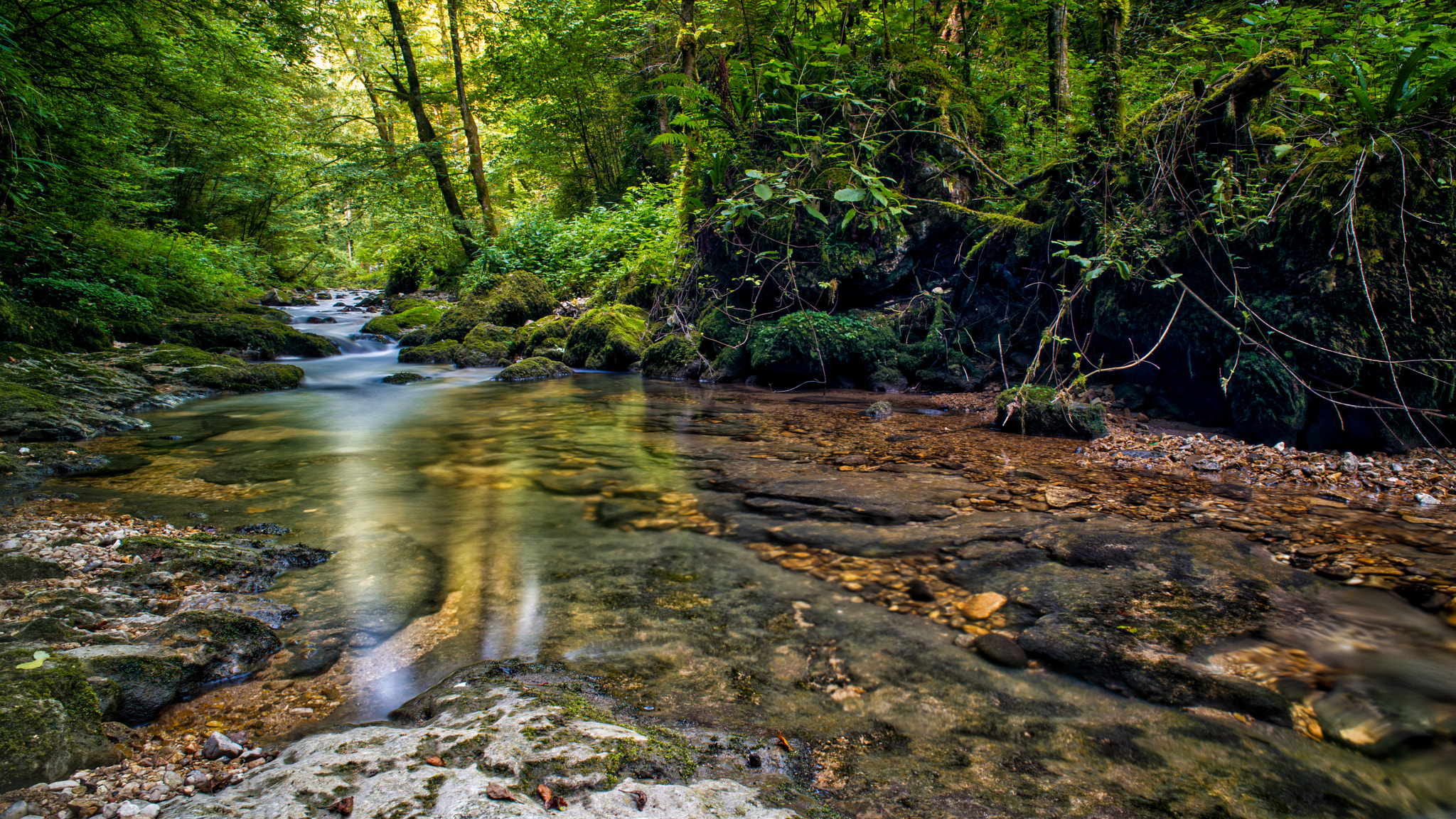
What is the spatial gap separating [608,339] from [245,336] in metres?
8.11

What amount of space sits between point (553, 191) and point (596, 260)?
11151mm

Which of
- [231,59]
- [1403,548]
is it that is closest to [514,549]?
[1403,548]

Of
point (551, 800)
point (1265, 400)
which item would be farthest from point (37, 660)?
point (1265, 400)

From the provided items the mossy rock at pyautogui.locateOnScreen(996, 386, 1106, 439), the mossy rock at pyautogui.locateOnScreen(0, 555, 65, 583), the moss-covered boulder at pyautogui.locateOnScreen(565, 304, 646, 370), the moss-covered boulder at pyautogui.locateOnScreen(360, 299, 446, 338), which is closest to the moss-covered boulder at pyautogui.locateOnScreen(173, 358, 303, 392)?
the moss-covered boulder at pyautogui.locateOnScreen(565, 304, 646, 370)

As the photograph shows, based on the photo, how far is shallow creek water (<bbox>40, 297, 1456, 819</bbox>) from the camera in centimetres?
181

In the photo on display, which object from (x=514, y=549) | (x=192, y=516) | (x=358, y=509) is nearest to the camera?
(x=514, y=549)

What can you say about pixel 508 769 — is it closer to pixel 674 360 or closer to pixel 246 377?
pixel 674 360

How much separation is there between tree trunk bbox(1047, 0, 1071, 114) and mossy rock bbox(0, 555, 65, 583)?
10.2m

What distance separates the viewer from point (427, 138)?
65.8ft

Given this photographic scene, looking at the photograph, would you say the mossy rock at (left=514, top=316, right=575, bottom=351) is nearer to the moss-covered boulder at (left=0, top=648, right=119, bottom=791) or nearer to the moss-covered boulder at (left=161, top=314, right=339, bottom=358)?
the moss-covered boulder at (left=161, top=314, right=339, bottom=358)

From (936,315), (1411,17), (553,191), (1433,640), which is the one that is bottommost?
(1433,640)

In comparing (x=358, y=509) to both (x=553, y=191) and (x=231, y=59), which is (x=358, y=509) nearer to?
(x=231, y=59)

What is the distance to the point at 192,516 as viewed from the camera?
13.5 ft

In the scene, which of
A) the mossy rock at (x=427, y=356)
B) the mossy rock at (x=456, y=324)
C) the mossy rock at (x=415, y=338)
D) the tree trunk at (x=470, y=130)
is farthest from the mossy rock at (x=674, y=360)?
the tree trunk at (x=470, y=130)
